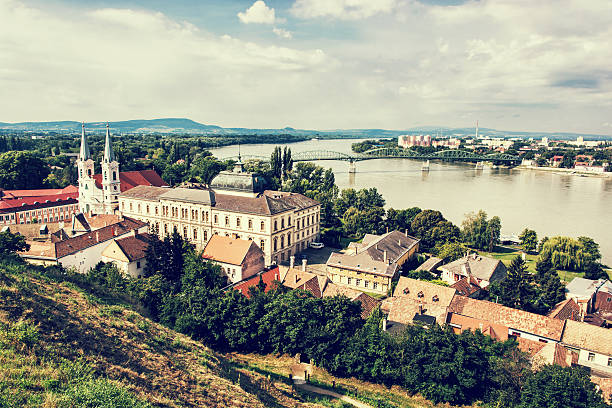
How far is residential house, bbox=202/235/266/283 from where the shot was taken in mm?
30734

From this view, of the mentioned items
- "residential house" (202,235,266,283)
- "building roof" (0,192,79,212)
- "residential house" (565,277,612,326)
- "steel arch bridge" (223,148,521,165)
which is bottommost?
"residential house" (565,277,612,326)

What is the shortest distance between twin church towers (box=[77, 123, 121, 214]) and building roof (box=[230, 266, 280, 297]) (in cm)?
2551

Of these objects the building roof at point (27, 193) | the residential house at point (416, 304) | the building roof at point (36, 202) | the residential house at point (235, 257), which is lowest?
the residential house at point (416, 304)

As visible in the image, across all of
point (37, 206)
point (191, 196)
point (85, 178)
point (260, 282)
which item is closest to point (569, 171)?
point (191, 196)

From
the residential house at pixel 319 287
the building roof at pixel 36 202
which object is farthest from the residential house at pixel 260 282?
the building roof at pixel 36 202

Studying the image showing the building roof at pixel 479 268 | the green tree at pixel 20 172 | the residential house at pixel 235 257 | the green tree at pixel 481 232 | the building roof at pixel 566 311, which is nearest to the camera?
the building roof at pixel 566 311

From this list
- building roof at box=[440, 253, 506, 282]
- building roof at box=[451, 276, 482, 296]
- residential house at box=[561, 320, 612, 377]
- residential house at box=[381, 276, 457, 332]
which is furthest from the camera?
building roof at box=[440, 253, 506, 282]

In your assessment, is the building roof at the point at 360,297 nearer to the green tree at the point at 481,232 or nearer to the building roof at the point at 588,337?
the building roof at the point at 588,337

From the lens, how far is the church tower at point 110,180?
46594mm

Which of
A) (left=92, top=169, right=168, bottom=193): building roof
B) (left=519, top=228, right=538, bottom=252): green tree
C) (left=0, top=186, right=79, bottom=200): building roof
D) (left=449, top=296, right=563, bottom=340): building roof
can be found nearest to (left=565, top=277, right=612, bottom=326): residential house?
(left=449, top=296, right=563, bottom=340): building roof

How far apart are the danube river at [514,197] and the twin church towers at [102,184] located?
37.8 meters

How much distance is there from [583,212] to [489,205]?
12.1 meters

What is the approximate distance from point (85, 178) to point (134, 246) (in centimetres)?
2092

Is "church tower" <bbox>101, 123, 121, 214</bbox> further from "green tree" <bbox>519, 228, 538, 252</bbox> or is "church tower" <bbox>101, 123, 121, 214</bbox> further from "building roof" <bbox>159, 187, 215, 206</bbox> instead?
"green tree" <bbox>519, 228, 538, 252</bbox>
